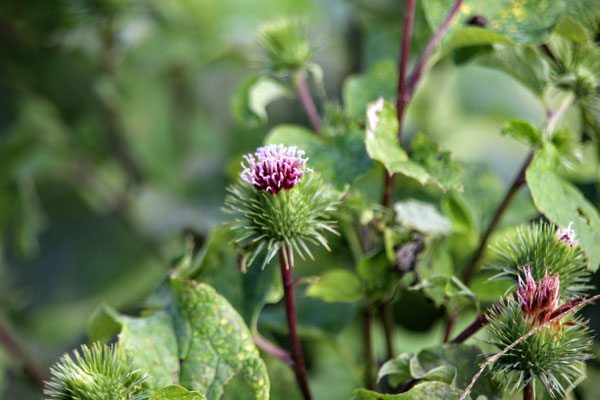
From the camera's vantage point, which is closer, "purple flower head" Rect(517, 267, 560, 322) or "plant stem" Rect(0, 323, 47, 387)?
"purple flower head" Rect(517, 267, 560, 322)

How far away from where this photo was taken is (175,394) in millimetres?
438

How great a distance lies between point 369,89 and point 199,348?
0.36 meters

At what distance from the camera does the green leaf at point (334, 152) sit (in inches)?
21.8

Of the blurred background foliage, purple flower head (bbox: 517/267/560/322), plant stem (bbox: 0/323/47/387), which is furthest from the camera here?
the blurred background foliage

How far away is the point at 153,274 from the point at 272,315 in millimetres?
642

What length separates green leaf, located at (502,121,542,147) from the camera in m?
0.56

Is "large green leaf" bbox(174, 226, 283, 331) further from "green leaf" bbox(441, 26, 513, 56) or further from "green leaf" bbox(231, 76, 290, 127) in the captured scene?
"green leaf" bbox(441, 26, 513, 56)

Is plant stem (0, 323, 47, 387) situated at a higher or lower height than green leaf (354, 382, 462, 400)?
higher

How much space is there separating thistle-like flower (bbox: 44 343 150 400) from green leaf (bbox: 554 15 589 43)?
0.51 metres

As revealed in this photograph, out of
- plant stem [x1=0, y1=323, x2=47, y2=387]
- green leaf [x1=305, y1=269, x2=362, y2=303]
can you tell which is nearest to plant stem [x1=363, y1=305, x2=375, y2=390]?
green leaf [x1=305, y1=269, x2=362, y2=303]

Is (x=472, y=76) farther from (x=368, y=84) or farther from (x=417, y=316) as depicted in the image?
(x=368, y=84)

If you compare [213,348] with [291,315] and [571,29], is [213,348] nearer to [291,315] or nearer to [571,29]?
[291,315]

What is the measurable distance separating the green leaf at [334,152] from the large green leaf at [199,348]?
0.16m

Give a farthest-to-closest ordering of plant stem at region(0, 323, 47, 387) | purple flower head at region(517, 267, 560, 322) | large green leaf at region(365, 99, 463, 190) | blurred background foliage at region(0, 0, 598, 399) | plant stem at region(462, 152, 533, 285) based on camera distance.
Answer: blurred background foliage at region(0, 0, 598, 399) → plant stem at region(0, 323, 47, 387) → plant stem at region(462, 152, 533, 285) → large green leaf at region(365, 99, 463, 190) → purple flower head at region(517, 267, 560, 322)
